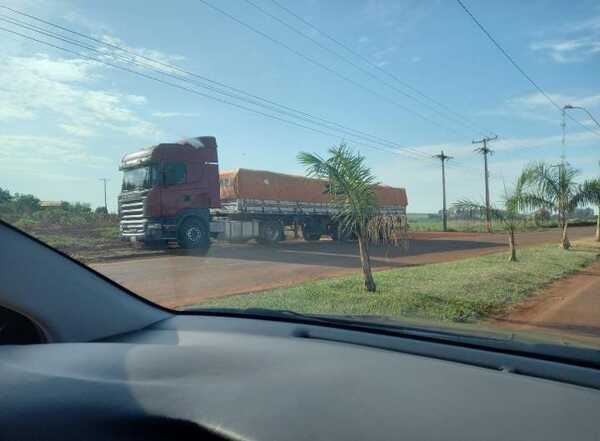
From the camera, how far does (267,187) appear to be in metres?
22.4

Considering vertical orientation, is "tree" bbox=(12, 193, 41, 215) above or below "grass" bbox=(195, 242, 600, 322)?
above

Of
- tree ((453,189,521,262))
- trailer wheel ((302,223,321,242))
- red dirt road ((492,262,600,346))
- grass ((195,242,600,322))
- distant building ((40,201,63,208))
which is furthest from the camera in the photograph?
trailer wheel ((302,223,321,242))

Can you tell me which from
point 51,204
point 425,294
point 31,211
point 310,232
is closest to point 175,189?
point 310,232

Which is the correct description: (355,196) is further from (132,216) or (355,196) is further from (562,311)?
(132,216)

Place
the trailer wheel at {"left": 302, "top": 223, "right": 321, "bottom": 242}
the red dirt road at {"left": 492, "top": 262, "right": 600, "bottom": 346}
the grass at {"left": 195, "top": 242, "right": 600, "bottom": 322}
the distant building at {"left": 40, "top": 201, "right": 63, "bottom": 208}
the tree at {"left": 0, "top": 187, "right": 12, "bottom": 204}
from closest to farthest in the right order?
the tree at {"left": 0, "top": 187, "right": 12, "bottom": 204} < the distant building at {"left": 40, "top": 201, "right": 63, "bottom": 208} < the red dirt road at {"left": 492, "top": 262, "right": 600, "bottom": 346} < the grass at {"left": 195, "top": 242, "right": 600, "bottom": 322} < the trailer wheel at {"left": 302, "top": 223, "right": 321, "bottom": 242}

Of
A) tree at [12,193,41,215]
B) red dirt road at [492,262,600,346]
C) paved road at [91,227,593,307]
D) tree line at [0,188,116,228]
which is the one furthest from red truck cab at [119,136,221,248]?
red dirt road at [492,262,600,346]

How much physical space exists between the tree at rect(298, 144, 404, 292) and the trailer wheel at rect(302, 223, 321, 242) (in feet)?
51.9

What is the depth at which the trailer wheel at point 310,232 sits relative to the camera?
82.2 ft

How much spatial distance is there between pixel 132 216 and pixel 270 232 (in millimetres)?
7825

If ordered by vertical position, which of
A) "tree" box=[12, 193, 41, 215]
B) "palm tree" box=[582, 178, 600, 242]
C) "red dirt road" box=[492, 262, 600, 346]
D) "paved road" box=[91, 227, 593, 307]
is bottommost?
"red dirt road" box=[492, 262, 600, 346]

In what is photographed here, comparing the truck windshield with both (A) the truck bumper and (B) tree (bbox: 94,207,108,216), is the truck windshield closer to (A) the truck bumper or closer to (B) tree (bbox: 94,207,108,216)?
(A) the truck bumper

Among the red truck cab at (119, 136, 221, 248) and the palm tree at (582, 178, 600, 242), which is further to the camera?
the palm tree at (582, 178, 600, 242)

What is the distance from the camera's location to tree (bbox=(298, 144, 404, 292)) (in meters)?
8.34

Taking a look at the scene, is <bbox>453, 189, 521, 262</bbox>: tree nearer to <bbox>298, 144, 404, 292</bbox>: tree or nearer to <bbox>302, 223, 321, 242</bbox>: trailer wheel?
<bbox>298, 144, 404, 292</bbox>: tree
